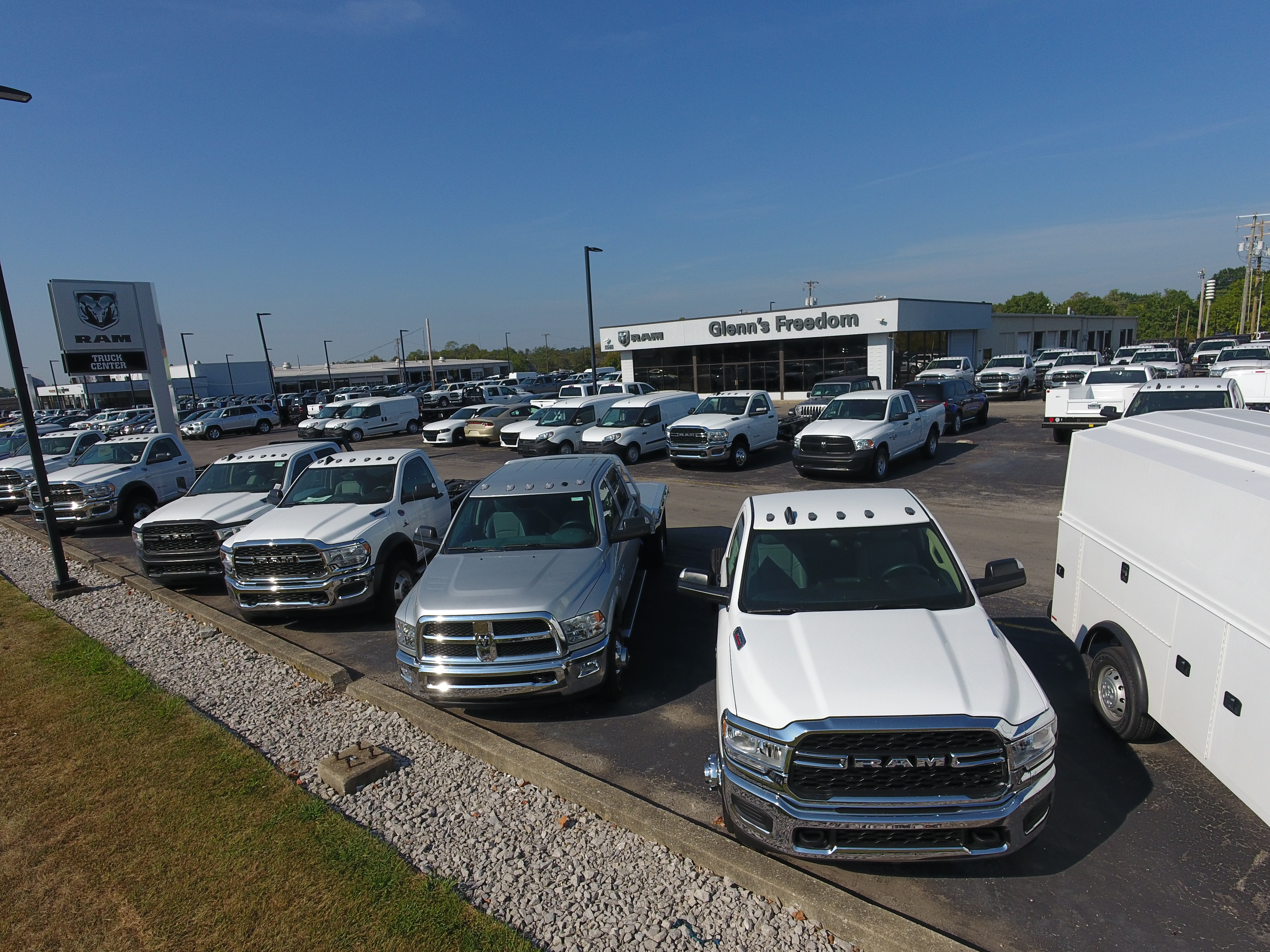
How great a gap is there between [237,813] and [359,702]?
1650 mm

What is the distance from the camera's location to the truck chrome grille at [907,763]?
3533mm

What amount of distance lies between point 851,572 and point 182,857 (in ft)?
15.0

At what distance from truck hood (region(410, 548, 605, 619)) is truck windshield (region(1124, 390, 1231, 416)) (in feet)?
41.1

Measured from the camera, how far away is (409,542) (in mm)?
8617

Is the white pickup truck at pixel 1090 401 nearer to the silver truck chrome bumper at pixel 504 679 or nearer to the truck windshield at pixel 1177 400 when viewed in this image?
the truck windshield at pixel 1177 400

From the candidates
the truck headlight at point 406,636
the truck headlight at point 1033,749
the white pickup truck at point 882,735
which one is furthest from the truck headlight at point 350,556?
the truck headlight at point 1033,749

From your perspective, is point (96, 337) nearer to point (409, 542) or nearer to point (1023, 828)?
point (409, 542)

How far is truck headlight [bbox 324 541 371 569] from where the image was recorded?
25.0ft

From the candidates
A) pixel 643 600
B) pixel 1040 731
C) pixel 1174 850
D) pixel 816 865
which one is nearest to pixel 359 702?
pixel 643 600

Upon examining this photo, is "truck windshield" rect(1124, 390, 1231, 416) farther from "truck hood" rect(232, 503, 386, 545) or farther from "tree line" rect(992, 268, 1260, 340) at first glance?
"tree line" rect(992, 268, 1260, 340)

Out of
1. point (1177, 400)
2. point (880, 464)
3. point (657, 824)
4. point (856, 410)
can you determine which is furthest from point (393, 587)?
point (1177, 400)

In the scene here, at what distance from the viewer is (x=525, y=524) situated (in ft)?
22.6

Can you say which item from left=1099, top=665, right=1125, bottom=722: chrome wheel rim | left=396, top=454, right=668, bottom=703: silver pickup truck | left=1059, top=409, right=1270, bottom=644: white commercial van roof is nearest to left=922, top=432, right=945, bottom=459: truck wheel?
left=1059, top=409, right=1270, bottom=644: white commercial van roof

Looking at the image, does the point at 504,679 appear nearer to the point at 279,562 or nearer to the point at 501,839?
the point at 501,839
